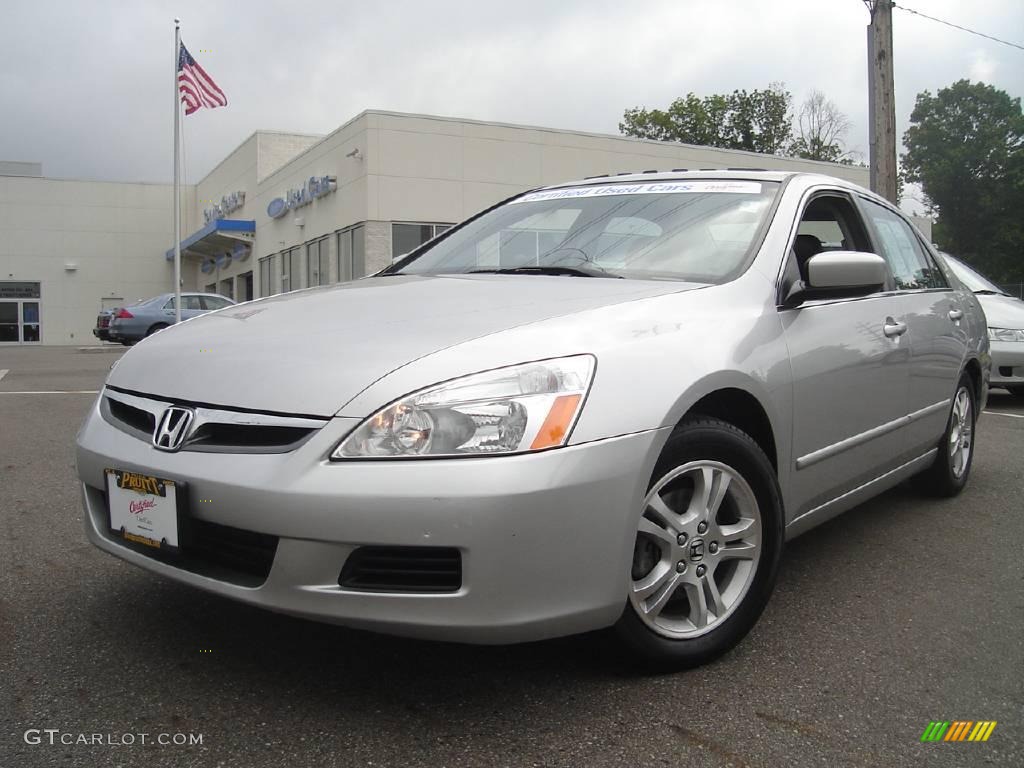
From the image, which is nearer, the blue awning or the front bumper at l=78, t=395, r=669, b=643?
the front bumper at l=78, t=395, r=669, b=643

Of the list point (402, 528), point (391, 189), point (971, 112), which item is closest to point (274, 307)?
point (402, 528)

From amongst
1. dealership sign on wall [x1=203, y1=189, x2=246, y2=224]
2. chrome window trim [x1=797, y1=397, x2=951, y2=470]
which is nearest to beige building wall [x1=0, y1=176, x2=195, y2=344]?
dealership sign on wall [x1=203, y1=189, x2=246, y2=224]

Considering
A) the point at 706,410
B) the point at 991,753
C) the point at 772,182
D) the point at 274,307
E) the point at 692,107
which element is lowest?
the point at 991,753

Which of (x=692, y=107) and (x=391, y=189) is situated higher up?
(x=692, y=107)

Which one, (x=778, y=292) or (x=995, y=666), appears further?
(x=778, y=292)

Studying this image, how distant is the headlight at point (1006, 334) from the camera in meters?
8.12

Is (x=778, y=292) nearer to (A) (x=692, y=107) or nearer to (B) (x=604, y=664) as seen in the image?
(B) (x=604, y=664)

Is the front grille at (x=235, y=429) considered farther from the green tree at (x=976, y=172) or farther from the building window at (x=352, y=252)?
the green tree at (x=976, y=172)

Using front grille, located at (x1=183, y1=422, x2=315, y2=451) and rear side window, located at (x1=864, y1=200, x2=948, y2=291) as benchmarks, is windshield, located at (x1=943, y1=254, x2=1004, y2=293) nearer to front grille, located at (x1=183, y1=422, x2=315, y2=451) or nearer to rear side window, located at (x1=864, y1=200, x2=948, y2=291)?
rear side window, located at (x1=864, y1=200, x2=948, y2=291)

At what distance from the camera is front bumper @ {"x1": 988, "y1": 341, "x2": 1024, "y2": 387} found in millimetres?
8062

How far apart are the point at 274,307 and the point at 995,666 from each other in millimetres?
2321

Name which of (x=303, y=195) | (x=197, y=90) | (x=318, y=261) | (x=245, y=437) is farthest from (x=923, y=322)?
(x=303, y=195)

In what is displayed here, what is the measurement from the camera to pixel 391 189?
22625mm

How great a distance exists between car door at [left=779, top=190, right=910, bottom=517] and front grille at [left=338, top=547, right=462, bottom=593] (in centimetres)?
130
